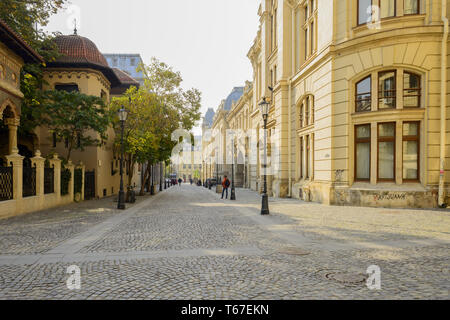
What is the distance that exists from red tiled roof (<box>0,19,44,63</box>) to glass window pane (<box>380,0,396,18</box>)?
714 inches

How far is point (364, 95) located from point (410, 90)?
2.11 meters

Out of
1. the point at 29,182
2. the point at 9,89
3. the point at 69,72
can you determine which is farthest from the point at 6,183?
the point at 69,72

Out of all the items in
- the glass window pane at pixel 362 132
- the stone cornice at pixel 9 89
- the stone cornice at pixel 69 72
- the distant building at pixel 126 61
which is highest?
the distant building at pixel 126 61

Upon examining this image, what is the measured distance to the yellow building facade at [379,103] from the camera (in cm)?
1418

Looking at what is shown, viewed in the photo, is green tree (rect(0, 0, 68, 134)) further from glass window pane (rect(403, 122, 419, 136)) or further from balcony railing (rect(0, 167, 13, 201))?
glass window pane (rect(403, 122, 419, 136))

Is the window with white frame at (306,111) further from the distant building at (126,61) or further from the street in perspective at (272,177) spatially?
the distant building at (126,61)

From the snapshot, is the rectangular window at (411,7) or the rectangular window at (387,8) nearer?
the rectangular window at (411,7)

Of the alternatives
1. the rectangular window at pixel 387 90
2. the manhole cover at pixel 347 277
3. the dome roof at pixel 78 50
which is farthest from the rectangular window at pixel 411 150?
the dome roof at pixel 78 50

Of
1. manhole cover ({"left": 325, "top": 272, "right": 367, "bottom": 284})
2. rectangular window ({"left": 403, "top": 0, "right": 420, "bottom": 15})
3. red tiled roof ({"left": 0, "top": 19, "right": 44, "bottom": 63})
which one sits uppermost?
rectangular window ({"left": 403, "top": 0, "right": 420, "bottom": 15})

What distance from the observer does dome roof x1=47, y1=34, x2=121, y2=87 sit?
23406mm

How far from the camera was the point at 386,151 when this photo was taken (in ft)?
49.4

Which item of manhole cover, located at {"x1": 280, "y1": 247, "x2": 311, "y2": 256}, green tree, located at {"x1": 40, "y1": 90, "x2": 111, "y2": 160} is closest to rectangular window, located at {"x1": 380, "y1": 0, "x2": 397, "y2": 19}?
manhole cover, located at {"x1": 280, "y1": 247, "x2": 311, "y2": 256}

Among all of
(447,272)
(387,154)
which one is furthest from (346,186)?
(447,272)

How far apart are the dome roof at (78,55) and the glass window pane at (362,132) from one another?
20.2 m
